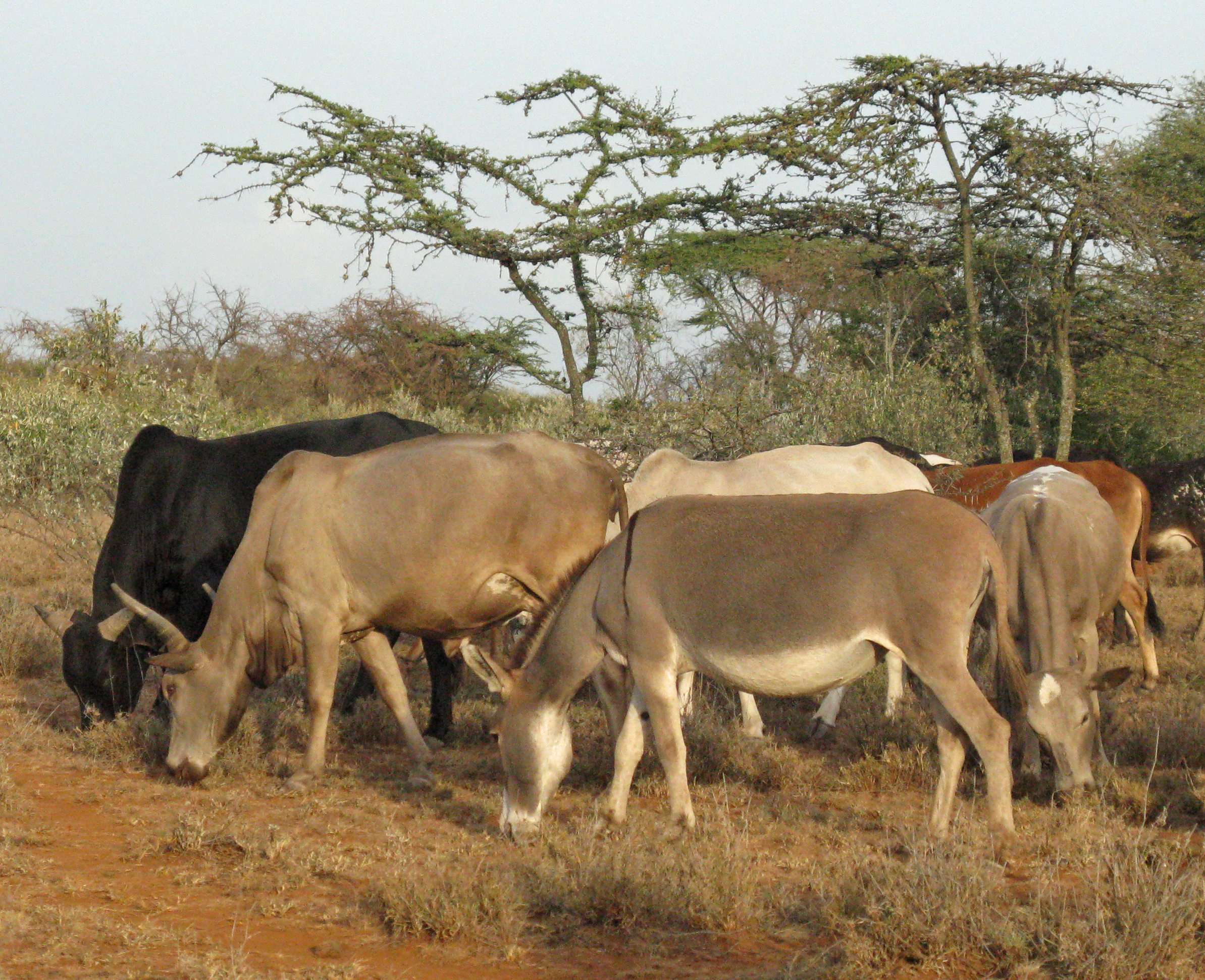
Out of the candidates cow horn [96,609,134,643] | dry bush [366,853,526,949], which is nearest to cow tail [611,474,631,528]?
dry bush [366,853,526,949]

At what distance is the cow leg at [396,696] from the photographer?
7.93m

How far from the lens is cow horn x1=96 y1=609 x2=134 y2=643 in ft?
27.9

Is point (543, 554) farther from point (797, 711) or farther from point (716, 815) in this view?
point (797, 711)

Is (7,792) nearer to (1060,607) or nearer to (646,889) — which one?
(646,889)

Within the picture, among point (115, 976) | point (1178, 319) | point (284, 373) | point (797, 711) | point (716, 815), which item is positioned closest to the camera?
point (115, 976)

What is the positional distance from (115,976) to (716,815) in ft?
10.8

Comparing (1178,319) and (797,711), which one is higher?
(1178,319)

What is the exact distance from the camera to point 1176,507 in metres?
13.8

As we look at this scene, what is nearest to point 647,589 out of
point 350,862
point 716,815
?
point 716,815

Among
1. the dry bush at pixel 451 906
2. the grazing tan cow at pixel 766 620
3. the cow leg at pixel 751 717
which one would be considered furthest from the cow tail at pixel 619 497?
the dry bush at pixel 451 906

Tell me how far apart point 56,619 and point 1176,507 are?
11198 mm

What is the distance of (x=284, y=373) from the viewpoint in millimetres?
35438

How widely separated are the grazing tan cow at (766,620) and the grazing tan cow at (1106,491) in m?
5.09

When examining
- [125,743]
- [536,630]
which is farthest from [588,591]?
[125,743]
